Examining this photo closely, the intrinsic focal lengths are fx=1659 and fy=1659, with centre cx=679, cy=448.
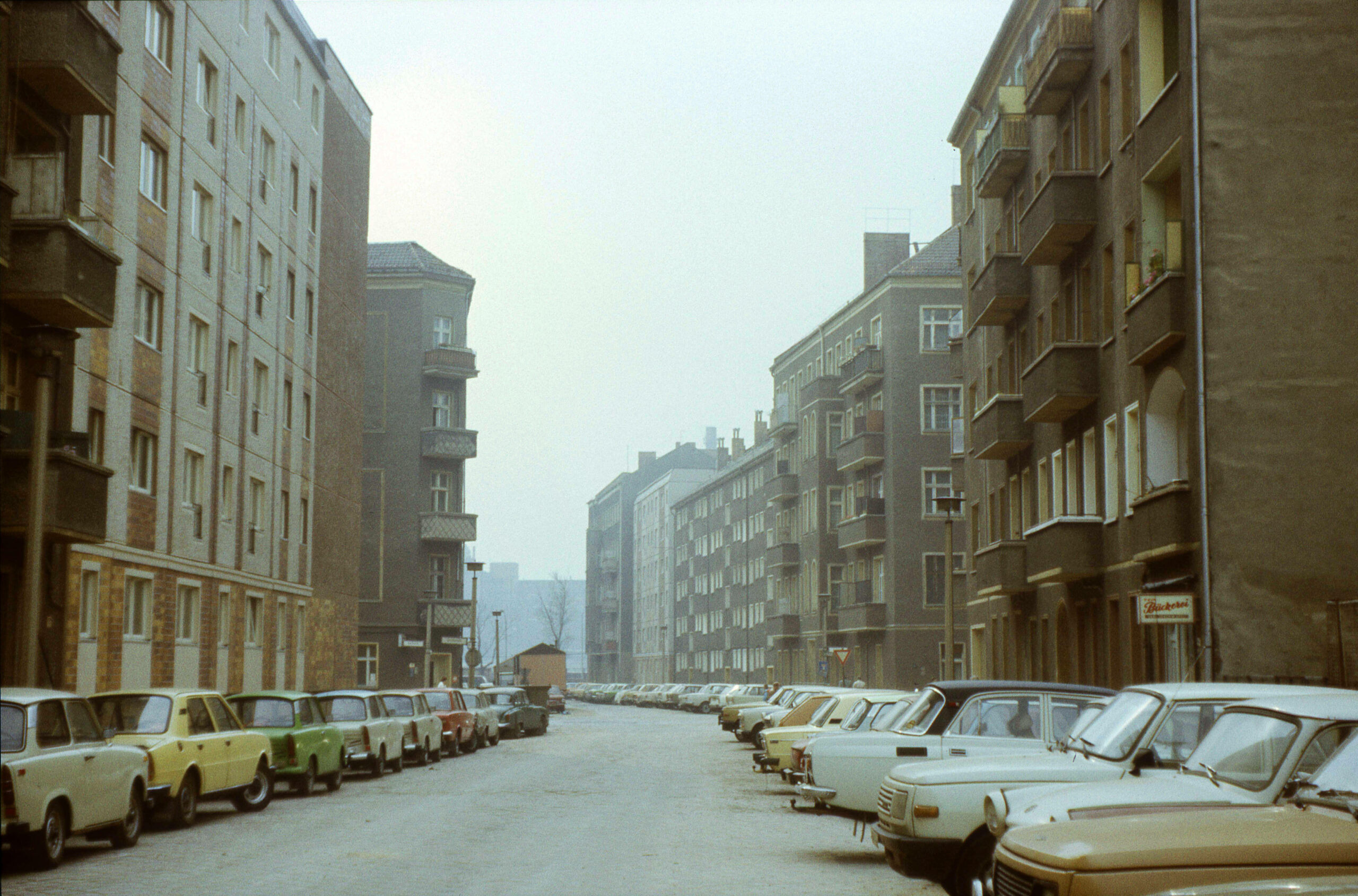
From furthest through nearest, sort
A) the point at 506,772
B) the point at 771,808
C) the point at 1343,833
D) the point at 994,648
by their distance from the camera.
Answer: the point at 994,648 → the point at 506,772 → the point at 771,808 → the point at 1343,833

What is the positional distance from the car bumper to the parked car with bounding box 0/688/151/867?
7404mm

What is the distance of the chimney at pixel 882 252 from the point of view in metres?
74.4

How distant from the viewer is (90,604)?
92.0 ft

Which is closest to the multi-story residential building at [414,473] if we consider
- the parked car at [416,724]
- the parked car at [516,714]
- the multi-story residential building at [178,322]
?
the parked car at [516,714]

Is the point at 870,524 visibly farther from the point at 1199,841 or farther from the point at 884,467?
the point at 1199,841

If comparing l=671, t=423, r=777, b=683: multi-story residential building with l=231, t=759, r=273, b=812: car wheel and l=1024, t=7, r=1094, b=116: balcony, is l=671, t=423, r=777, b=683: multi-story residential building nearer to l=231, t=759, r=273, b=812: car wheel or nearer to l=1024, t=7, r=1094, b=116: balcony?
l=1024, t=7, r=1094, b=116: balcony

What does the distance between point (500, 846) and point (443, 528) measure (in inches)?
2054

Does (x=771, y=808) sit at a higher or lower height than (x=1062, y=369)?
lower

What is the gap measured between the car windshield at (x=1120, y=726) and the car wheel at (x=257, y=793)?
43.3ft

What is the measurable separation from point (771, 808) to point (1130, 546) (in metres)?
9.55

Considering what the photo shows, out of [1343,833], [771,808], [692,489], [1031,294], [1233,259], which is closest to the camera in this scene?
[1343,833]

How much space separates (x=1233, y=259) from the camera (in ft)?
79.7

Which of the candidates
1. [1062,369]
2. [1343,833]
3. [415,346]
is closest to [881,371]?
[415,346]

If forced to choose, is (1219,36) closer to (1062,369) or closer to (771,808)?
(1062,369)
